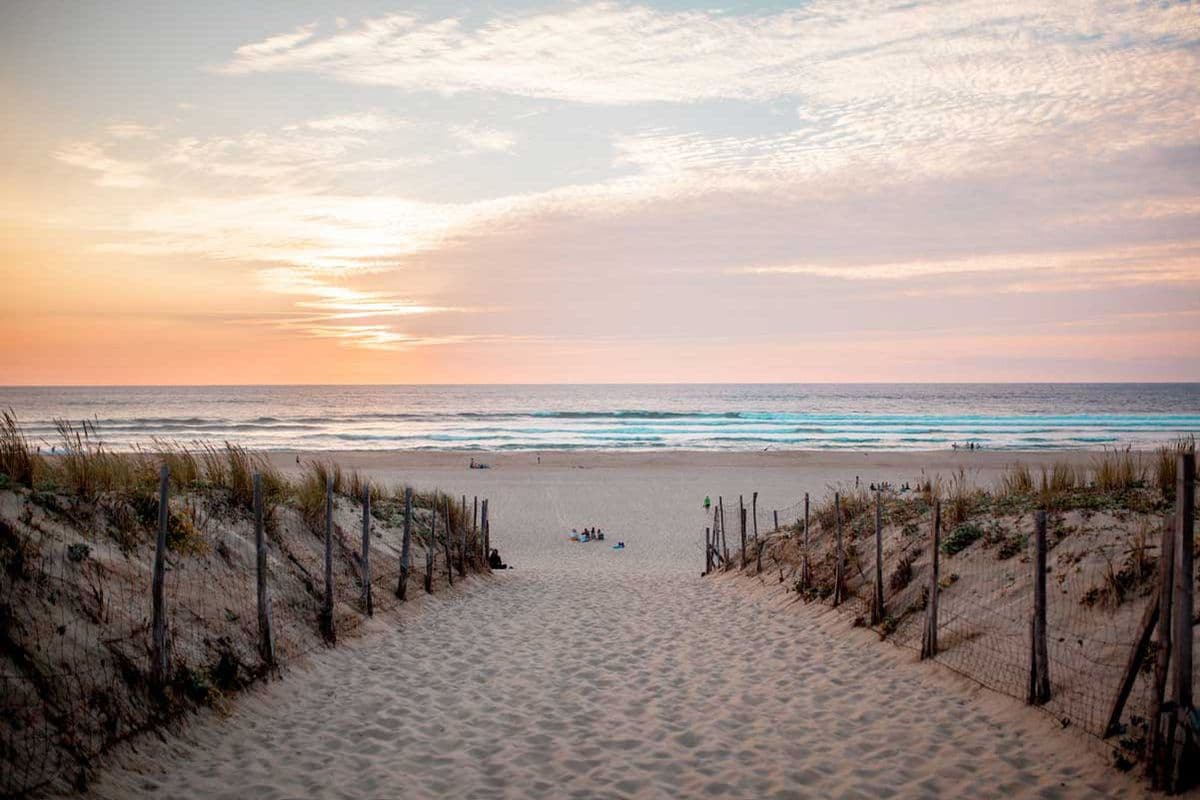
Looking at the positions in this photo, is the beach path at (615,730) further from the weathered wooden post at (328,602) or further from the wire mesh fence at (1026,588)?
the wire mesh fence at (1026,588)

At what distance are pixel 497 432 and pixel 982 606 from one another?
188 ft

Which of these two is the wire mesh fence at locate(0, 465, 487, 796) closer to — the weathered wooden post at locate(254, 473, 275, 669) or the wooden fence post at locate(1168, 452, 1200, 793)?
the weathered wooden post at locate(254, 473, 275, 669)

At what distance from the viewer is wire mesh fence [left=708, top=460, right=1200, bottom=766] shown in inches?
266

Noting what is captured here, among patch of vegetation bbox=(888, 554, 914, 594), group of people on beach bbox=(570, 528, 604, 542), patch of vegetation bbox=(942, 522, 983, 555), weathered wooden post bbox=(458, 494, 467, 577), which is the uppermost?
patch of vegetation bbox=(942, 522, 983, 555)

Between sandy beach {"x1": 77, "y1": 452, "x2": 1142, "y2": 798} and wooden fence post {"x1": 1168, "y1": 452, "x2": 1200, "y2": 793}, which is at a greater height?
wooden fence post {"x1": 1168, "y1": 452, "x2": 1200, "y2": 793}

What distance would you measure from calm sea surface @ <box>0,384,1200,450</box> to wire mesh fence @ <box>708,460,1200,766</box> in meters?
34.3

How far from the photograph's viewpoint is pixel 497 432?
6488cm

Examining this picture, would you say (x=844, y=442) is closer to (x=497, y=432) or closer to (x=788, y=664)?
(x=497, y=432)

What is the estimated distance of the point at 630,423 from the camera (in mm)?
74438

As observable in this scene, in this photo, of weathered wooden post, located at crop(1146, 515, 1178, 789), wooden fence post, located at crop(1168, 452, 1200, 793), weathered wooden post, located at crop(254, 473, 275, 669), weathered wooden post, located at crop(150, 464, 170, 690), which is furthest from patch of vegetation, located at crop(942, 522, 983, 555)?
weathered wooden post, located at crop(150, 464, 170, 690)

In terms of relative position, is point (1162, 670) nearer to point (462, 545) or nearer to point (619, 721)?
point (619, 721)

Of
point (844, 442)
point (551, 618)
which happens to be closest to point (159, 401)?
point (844, 442)

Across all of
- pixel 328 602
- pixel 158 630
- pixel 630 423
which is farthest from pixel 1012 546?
pixel 630 423

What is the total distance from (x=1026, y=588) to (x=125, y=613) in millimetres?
9554
